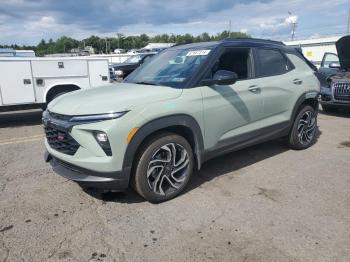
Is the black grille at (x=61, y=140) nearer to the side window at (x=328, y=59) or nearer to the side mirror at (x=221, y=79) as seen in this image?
the side mirror at (x=221, y=79)

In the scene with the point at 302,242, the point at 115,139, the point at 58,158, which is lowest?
the point at 302,242

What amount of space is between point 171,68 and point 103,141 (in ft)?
5.20

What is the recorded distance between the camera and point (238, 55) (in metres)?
4.30

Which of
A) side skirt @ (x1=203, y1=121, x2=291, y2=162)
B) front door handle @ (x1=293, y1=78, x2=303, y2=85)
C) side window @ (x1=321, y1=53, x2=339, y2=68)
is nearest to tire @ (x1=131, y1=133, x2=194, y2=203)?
side skirt @ (x1=203, y1=121, x2=291, y2=162)

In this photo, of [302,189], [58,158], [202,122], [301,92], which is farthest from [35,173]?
[301,92]

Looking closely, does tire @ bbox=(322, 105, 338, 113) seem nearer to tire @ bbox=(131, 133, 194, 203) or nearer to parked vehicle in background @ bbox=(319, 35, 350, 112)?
parked vehicle in background @ bbox=(319, 35, 350, 112)

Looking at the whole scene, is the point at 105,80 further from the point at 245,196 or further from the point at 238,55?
the point at 245,196

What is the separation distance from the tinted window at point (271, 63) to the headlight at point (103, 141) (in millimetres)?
2521

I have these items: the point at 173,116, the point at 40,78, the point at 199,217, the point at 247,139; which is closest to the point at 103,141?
the point at 173,116

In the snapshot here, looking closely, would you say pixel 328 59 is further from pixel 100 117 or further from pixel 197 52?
pixel 100 117

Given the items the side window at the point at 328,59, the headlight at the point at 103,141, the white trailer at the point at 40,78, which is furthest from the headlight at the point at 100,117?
the side window at the point at 328,59

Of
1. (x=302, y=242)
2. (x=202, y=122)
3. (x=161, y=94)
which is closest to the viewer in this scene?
(x=302, y=242)

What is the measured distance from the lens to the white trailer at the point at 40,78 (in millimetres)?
7285

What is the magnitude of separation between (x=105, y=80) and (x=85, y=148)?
5.83 metres
